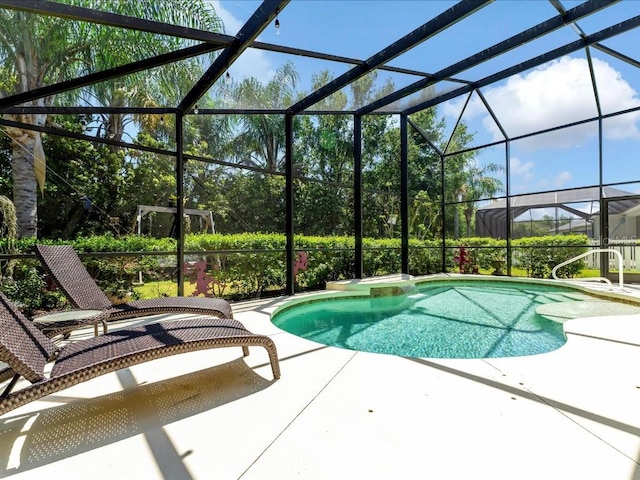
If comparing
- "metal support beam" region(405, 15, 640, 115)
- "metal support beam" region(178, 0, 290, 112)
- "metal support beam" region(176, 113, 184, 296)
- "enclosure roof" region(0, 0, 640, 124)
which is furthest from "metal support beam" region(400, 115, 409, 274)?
"metal support beam" region(178, 0, 290, 112)

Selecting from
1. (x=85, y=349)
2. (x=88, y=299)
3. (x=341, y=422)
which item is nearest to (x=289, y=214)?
(x=88, y=299)

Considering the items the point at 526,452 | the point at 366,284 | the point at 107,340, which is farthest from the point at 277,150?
the point at 526,452

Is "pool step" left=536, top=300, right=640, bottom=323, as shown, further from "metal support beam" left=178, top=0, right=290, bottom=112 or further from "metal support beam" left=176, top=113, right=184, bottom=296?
"metal support beam" left=176, top=113, right=184, bottom=296

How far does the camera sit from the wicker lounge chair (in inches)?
121

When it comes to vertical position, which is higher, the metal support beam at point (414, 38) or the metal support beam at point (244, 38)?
the metal support beam at point (414, 38)

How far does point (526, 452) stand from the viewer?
1549 mm

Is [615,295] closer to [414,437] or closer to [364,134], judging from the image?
[414,437]

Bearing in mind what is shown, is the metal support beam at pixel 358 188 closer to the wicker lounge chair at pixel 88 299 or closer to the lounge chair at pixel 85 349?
the wicker lounge chair at pixel 88 299

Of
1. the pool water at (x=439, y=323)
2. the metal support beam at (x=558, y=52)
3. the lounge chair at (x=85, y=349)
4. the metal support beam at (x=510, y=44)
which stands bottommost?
the pool water at (x=439, y=323)

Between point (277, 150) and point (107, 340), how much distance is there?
558 inches

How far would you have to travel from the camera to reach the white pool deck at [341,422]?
1.47 m

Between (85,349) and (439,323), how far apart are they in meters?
4.34

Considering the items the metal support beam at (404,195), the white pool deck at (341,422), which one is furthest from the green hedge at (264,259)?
the white pool deck at (341,422)

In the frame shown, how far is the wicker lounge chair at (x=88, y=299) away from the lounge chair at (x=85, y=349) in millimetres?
694
